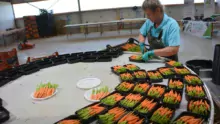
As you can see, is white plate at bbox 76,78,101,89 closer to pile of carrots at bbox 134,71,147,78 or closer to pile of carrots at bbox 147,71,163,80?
pile of carrots at bbox 134,71,147,78

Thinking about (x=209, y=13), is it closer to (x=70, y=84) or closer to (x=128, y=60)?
(x=128, y=60)

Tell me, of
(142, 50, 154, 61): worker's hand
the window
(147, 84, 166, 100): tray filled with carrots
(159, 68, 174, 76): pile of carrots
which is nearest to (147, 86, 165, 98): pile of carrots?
(147, 84, 166, 100): tray filled with carrots

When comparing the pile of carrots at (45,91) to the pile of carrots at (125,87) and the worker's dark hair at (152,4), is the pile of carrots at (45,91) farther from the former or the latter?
the worker's dark hair at (152,4)

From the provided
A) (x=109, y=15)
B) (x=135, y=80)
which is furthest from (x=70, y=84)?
(x=109, y=15)

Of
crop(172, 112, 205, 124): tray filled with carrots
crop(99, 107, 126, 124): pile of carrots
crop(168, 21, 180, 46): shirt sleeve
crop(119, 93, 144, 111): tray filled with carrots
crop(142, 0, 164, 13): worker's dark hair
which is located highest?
crop(142, 0, 164, 13): worker's dark hair

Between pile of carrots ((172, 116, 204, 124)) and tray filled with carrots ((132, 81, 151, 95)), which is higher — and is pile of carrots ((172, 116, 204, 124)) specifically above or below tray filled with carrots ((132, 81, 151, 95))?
below

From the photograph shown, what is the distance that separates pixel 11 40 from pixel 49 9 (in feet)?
8.92

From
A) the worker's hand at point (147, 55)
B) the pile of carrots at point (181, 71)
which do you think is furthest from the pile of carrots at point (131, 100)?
the worker's hand at point (147, 55)

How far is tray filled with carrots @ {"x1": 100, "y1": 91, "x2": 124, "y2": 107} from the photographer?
101 cm

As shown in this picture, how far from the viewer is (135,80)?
1328 millimetres

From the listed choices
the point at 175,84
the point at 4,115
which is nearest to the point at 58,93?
the point at 4,115

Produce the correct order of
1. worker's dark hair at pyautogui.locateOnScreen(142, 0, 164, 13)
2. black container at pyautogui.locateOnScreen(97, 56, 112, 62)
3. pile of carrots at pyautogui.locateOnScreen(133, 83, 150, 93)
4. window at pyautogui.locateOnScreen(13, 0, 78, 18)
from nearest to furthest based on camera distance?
pile of carrots at pyautogui.locateOnScreen(133, 83, 150, 93), worker's dark hair at pyautogui.locateOnScreen(142, 0, 164, 13), black container at pyautogui.locateOnScreen(97, 56, 112, 62), window at pyautogui.locateOnScreen(13, 0, 78, 18)

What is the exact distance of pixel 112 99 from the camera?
1050 millimetres

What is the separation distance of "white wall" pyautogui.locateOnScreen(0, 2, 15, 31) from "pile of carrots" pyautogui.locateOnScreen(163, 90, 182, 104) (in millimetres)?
9535
